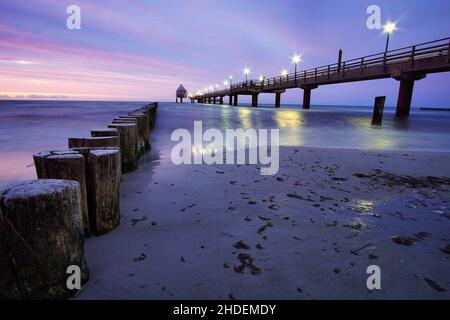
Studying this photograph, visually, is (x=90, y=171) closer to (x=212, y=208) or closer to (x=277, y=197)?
(x=212, y=208)

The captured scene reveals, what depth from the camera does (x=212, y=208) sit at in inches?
132

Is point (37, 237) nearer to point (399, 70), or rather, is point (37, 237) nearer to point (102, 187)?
point (102, 187)

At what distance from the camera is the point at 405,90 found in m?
21.6

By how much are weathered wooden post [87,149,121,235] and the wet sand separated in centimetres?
17

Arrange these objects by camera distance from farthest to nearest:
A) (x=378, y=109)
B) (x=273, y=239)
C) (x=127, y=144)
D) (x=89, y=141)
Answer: (x=378, y=109) → (x=127, y=144) → (x=89, y=141) → (x=273, y=239)

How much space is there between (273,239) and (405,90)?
986 inches

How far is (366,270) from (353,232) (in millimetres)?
651

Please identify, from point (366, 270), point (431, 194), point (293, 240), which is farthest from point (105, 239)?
point (431, 194)

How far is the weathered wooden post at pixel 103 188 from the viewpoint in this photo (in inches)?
98.0

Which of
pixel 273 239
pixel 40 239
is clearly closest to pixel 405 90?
pixel 273 239

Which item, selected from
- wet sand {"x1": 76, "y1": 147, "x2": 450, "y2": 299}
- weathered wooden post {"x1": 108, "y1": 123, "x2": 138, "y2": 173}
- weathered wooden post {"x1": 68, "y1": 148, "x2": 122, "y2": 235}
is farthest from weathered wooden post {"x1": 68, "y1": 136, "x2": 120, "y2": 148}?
weathered wooden post {"x1": 108, "y1": 123, "x2": 138, "y2": 173}

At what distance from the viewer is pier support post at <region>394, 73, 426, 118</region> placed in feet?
65.3

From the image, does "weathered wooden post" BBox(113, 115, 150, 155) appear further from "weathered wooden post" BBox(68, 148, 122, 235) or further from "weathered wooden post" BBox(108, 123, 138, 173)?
"weathered wooden post" BBox(68, 148, 122, 235)
